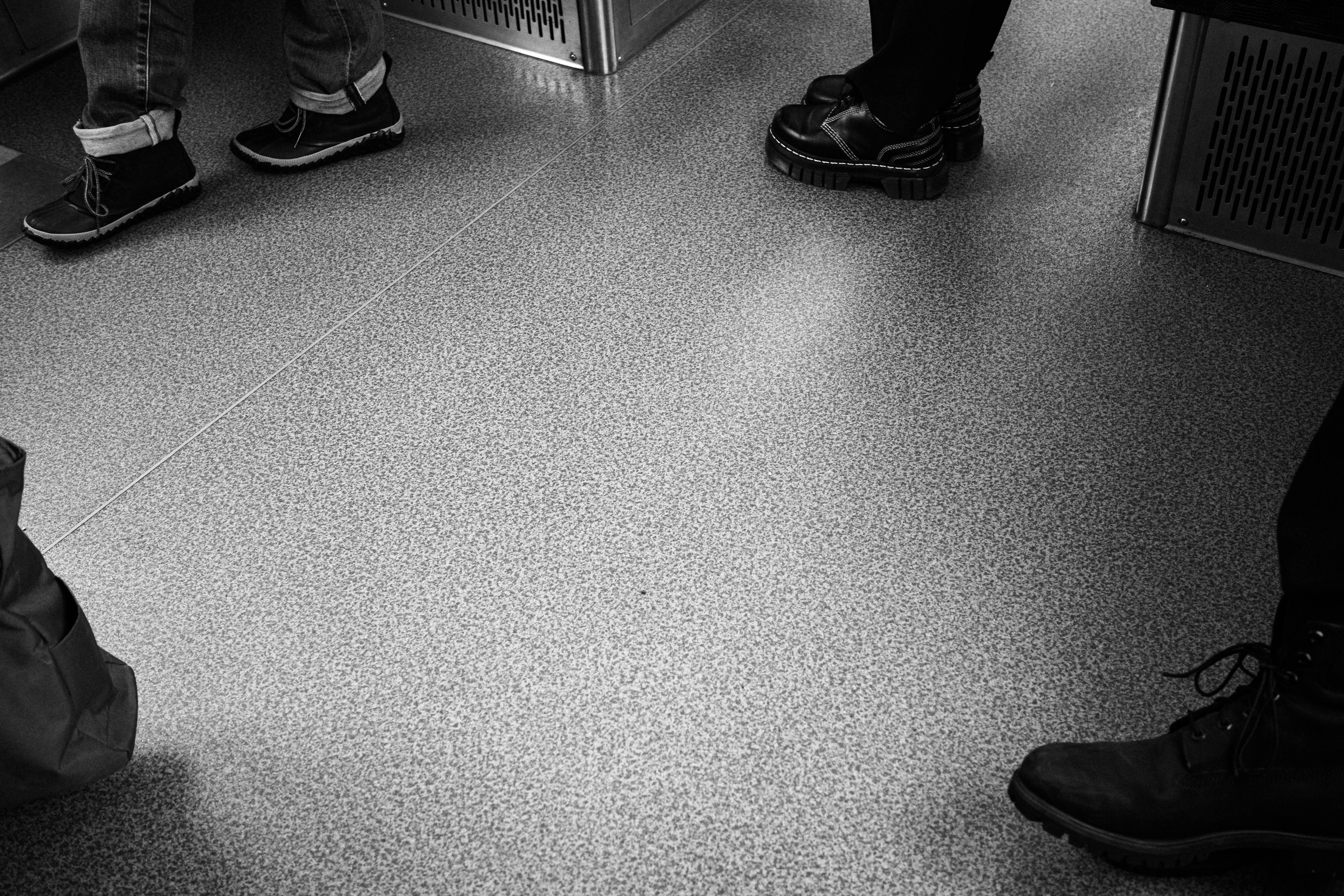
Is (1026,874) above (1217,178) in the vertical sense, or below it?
below

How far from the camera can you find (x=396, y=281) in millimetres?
1580

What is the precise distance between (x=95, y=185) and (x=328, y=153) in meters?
0.33

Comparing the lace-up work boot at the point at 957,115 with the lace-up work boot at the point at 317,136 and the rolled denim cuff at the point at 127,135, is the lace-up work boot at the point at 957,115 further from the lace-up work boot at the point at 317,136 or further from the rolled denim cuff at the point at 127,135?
the rolled denim cuff at the point at 127,135

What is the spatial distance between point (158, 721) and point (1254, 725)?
2.96ft

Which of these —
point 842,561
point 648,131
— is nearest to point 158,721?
point 842,561

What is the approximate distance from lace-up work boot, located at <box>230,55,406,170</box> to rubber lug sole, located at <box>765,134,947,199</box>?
1.94 feet

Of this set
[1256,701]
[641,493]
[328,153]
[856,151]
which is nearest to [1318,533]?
[1256,701]

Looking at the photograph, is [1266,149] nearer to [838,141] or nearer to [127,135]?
[838,141]

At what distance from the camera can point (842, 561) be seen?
1.18m

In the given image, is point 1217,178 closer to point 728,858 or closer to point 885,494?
point 885,494

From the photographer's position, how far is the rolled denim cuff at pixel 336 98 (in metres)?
1.78

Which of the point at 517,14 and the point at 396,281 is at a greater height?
the point at 517,14

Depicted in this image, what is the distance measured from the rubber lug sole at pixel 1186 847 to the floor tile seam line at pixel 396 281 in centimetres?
96

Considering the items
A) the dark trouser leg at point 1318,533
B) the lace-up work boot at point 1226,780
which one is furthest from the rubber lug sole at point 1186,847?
the dark trouser leg at point 1318,533
